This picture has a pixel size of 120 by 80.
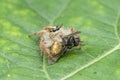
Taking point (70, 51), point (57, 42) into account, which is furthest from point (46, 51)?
point (70, 51)

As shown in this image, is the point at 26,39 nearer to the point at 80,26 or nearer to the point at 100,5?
the point at 80,26

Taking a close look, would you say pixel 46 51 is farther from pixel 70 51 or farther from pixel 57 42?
pixel 70 51

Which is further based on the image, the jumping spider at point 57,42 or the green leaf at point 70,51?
the jumping spider at point 57,42

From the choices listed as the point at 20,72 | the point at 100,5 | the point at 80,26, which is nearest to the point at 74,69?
the point at 20,72

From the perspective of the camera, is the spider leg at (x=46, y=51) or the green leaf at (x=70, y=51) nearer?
the green leaf at (x=70, y=51)
